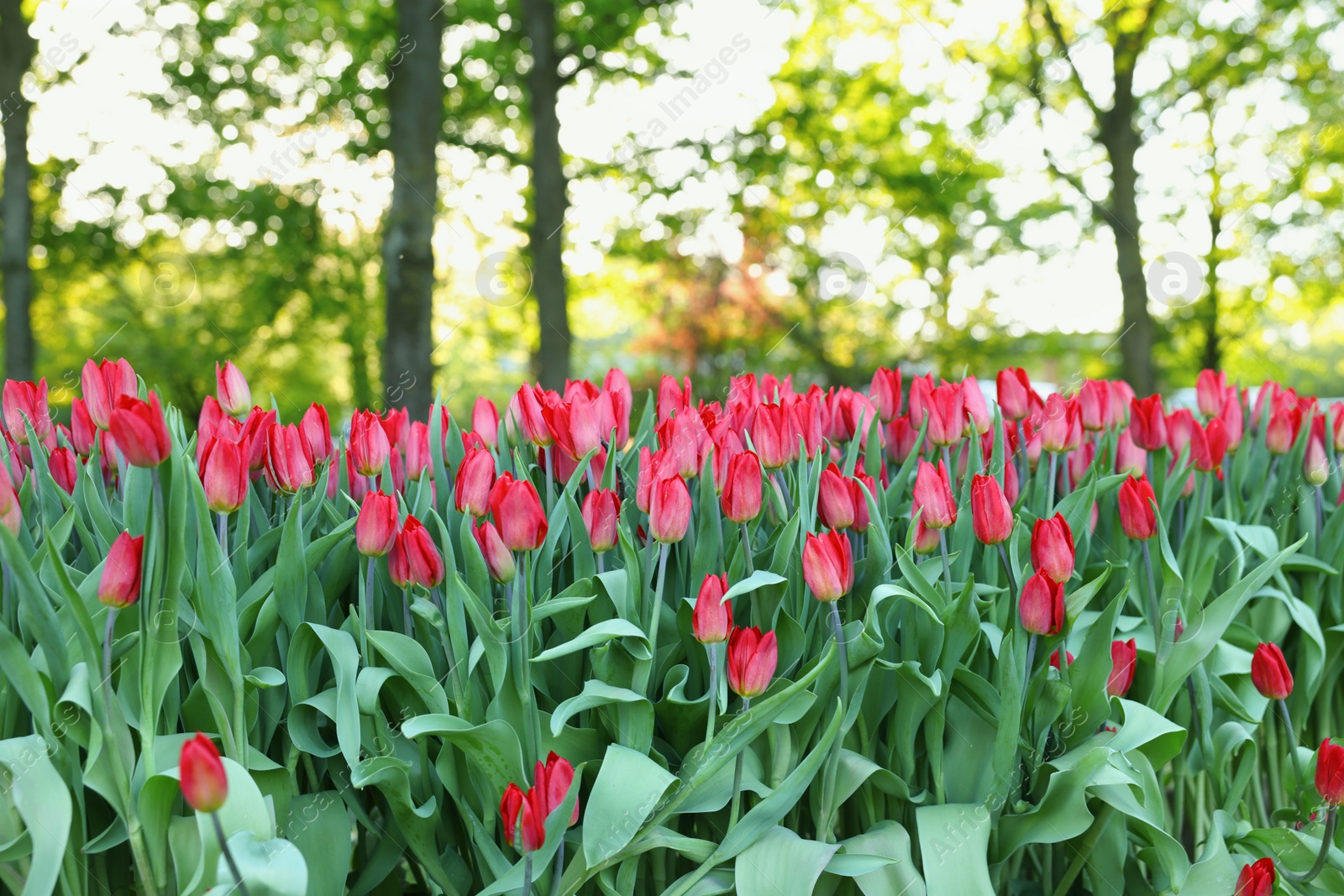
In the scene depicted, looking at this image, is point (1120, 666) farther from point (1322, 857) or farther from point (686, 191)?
point (686, 191)

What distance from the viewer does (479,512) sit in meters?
1.42

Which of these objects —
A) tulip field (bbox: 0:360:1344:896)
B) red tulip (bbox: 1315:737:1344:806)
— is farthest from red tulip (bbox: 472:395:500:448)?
red tulip (bbox: 1315:737:1344:806)

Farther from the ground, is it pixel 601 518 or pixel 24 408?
pixel 24 408

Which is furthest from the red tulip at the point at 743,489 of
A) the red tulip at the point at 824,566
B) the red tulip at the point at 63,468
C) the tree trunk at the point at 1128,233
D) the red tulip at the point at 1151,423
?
the tree trunk at the point at 1128,233

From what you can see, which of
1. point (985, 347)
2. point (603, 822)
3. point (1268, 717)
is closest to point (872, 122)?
point (985, 347)

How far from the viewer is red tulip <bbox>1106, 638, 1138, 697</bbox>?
4.73 ft

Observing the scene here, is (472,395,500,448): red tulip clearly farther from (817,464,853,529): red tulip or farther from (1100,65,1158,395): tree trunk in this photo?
(1100,65,1158,395): tree trunk

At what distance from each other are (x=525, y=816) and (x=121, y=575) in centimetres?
56

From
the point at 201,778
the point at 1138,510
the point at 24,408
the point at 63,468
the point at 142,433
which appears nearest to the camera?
the point at 201,778

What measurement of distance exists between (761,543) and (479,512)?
46 cm

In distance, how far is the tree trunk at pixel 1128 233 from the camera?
10992 mm

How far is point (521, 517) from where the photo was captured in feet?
A: 4.14

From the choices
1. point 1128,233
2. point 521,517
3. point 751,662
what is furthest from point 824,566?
point 1128,233

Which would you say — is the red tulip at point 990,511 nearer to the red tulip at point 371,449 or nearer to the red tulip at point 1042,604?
the red tulip at point 1042,604
